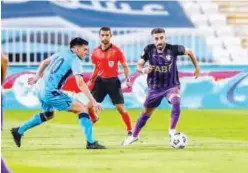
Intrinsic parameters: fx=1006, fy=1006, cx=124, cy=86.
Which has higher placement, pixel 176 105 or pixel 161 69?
pixel 161 69

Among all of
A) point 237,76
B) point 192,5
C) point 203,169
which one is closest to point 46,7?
point 192,5

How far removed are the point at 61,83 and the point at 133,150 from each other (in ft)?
4.72

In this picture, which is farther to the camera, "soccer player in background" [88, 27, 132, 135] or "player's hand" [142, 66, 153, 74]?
"soccer player in background" [88, 27, 132, 135]

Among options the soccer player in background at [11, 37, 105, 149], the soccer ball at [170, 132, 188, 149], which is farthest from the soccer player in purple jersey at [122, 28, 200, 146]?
the soccer player in background at [11, 37, 105, 149]

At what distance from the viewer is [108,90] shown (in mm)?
17438

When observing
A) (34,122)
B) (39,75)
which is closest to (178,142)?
(34,122)

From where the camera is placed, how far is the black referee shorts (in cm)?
1731

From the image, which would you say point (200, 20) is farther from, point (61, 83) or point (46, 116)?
point (61, 83)

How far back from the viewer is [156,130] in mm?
18781

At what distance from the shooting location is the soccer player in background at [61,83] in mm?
14133

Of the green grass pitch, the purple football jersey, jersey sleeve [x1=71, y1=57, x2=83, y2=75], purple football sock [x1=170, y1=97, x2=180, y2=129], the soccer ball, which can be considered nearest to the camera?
the green grass pitch

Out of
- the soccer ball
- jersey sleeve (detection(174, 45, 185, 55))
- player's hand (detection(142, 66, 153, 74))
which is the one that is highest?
jersey sleeve (detection(174, 45, 185, 55))

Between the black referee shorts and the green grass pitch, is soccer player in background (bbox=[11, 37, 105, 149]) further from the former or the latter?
the black referee shorts

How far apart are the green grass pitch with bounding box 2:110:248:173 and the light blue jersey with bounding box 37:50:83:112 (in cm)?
66
